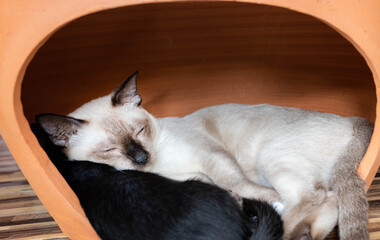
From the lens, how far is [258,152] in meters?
1.93

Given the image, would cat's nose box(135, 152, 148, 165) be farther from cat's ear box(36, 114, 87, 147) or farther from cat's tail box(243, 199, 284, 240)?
cat's tail box(243, 199, 284, 240)

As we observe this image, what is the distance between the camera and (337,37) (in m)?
2.48

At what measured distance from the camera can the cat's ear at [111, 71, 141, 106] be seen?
180 centimetres

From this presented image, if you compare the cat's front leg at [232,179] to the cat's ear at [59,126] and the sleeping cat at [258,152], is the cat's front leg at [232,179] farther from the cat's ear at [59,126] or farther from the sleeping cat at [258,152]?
the cat's ear at [59,126]

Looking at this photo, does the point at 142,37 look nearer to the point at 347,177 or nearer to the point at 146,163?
the point at 146,163

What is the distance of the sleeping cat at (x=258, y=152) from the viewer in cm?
158

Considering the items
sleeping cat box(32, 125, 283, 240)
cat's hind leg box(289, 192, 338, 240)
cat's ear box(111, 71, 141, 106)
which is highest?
cat's ear box(111, 71, 141, 106)

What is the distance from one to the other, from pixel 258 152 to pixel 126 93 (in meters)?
0.78

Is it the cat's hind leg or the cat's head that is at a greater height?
the cat's head

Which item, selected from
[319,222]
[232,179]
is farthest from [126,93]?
[319,222]

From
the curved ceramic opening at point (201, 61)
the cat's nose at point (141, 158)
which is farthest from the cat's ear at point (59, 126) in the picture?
the curved ceramic opening at point (201, 61)

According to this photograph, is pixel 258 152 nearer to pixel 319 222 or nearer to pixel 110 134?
pixel 319 222

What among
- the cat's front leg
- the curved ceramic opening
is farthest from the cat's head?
the curved ceramic opening

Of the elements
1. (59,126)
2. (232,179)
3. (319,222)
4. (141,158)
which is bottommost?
(319,222)
